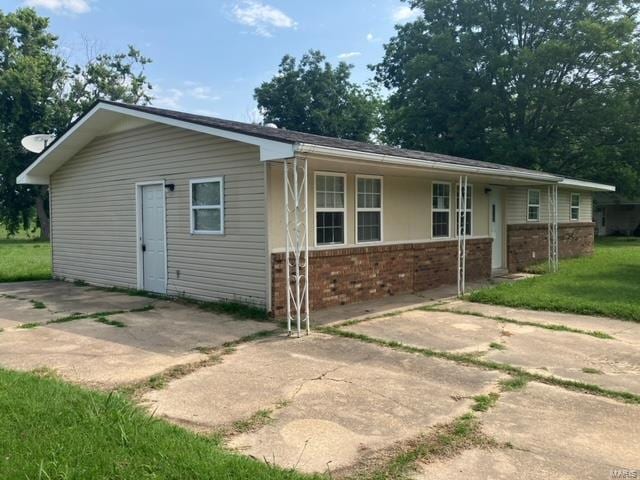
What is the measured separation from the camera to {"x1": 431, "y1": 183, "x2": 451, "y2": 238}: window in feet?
37.9

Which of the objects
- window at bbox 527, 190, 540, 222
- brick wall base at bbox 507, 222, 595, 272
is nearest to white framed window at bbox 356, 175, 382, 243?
brick wall base at bbox 507, 222, 595, 272

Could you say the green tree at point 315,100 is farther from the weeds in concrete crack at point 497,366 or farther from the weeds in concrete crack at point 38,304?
the weeds in concrete crack at point 497,366

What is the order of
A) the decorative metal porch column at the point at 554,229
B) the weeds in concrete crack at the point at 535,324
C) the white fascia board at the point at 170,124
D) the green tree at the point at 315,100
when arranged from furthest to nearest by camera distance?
the green tree at the point at 315,100, the decorative metal porch column at the point at 554,229, the weeds in concrete crack at the point at 535,324, the white fascia board at the point at 170,124

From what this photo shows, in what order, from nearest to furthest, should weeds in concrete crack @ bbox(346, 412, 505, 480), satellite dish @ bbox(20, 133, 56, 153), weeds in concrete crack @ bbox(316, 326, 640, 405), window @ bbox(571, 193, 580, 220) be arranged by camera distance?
weeds in concrete crack @ bbox(346, 412, 505, 480)
weeds in concrete crack @ bbox(316, 326, 640, 405)
satellite dish @ bbox(20, 133, 56, 153)
window @ bbox(571, 193, 580, 220)

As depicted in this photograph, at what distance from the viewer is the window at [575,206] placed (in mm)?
18538

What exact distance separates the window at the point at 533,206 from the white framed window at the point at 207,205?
10822 mm

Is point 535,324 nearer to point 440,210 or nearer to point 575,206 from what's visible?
point 440,210

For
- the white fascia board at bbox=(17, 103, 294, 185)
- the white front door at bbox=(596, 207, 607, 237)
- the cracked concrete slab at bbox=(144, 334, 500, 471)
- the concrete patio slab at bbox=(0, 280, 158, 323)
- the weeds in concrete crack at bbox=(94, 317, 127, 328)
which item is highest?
the white fascia board at bbox=(17, 103, 294, 185)

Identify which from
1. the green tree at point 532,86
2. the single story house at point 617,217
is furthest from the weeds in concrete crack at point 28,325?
the single story house at point 617,217

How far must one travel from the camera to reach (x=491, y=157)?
27.5 meters

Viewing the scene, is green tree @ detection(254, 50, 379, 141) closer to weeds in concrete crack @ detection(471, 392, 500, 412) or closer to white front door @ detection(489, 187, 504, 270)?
white front door @ detection(489, 187, 504, 270)

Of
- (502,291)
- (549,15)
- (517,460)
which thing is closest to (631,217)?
(549,15)

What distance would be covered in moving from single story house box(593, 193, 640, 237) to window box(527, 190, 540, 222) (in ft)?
67.9

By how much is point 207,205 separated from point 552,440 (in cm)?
677
